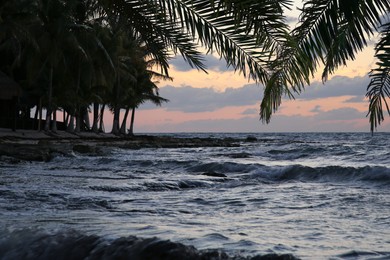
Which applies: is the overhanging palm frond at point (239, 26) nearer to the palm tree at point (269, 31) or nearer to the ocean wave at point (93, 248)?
the palm tree at point (269, 31)

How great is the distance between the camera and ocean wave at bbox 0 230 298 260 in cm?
437

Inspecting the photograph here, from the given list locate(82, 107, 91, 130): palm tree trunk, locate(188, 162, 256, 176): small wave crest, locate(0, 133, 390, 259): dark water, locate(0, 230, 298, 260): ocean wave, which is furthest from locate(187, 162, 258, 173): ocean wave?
locate(82, 107, 91, 130): palm tree trunk

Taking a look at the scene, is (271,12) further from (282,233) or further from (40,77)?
(40,77)

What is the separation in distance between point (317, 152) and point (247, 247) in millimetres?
25019

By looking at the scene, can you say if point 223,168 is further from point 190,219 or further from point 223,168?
point 190,219

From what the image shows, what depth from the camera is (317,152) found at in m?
29.2

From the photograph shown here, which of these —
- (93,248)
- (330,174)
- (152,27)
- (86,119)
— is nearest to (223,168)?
(330,174)

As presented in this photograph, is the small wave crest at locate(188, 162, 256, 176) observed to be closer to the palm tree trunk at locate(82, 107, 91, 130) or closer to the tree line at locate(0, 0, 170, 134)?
the tree line at locate(0, 0, 170, 134)

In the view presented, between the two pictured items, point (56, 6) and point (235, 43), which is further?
point (56, 6)

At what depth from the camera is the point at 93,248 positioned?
4598 mm

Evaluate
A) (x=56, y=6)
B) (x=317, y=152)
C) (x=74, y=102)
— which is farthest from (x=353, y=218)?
(x=74, y=102)

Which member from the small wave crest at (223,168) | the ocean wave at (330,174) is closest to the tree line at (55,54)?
the small wave crest at (223,168)

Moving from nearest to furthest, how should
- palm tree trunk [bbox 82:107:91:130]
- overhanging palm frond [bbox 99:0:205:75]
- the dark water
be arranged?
1. the dark water
2. overhanging palm frond [bbox 99:0:205:75]
3. palm tree trunk [bbox 82:107:91:130]

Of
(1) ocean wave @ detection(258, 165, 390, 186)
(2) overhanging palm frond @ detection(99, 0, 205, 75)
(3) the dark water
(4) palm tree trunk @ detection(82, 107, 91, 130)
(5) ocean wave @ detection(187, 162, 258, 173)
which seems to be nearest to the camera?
(3) the dark water
